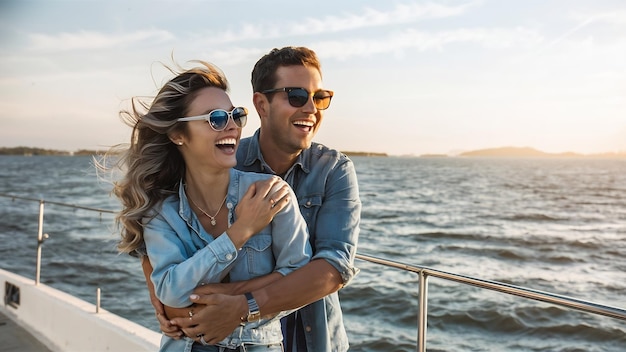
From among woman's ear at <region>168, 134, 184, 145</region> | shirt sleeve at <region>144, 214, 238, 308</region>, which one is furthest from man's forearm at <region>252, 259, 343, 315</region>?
woman's ear at <region>168, 134, 184, 145</region>

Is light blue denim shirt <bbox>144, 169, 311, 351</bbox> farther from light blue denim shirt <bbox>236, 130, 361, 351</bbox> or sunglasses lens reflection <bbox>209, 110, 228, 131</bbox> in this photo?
sunglasses lens reflection <bbox>209, 110, 228, 131</bbox>

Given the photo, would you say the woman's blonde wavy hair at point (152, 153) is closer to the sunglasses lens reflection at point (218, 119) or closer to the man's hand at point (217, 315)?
the sunglasses lens reflection at point (218, 119)

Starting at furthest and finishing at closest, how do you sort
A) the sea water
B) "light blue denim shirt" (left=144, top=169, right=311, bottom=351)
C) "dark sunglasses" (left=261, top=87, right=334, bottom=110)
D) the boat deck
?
the sea water
the boat deck
"dark sunglasses" (left=261, top=87, right=334, bottom=110)
"light blue denim shirt" (left=144, top=169, right=311, bottom=351)

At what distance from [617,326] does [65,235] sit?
1592cm

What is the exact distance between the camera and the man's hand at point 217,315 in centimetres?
167

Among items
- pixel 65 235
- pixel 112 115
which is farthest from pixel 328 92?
pixel 65 235

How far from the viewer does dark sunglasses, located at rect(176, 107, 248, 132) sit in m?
1.81

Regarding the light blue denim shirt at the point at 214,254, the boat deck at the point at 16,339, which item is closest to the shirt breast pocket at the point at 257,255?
the light blue denim shirt at the point at 214,254

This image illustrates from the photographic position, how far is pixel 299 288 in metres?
1.75

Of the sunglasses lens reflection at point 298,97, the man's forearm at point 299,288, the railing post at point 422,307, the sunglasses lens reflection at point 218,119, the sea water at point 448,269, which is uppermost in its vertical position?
the sunglasses lens reflection at point 298,97

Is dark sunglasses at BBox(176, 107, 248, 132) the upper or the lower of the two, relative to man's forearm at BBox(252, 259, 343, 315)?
upper

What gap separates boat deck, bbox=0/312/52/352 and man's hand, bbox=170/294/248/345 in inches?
109

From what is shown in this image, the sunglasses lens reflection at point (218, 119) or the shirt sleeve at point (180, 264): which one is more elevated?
the sunglasses lens reflection at point (218, 119)

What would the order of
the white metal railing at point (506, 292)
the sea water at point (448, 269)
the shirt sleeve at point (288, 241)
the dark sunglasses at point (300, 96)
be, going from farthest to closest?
1. the sea water at point (448, 269)
2. the dark sunglasses at point (300, 96)
3. the shirt sleeve at point (288, 241)
4. the white metal railing at point (506, 292)
